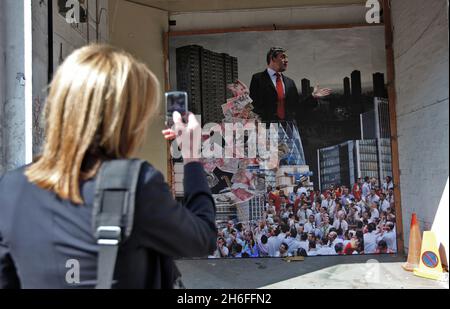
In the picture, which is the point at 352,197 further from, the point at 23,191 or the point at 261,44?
the point at 23,191

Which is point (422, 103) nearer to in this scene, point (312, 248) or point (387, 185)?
point (387, 185)

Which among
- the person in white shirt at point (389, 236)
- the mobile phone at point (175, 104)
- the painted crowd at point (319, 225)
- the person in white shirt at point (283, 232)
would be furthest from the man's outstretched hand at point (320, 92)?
the mobile phone at point (175, 104)

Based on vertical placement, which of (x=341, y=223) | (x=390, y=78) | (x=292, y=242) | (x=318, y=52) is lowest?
(x=292, y=242)

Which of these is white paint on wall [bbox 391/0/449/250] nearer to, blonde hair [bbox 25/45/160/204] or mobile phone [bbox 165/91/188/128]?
mobile phone [bbox 165/91/188/128]

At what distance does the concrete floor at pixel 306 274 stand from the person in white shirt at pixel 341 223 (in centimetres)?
43

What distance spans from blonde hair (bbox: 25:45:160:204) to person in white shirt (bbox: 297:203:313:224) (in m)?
5.15

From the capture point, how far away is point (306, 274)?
513cm

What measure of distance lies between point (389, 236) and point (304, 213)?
1.30 metres

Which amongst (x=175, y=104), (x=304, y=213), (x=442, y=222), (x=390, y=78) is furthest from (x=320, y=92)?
(x=175, y=104)

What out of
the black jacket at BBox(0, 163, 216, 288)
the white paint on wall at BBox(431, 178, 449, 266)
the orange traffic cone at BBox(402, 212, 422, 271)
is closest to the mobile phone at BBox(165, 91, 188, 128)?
the black jacket at BBox(0, 163, 216, 288)

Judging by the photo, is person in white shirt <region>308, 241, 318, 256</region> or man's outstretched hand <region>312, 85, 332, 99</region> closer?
person in white shirt <region>308, 241, 318, 256</region>

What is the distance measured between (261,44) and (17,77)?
370cm

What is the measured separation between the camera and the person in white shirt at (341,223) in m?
6.09

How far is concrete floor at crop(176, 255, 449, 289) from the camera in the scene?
15.3 feet
